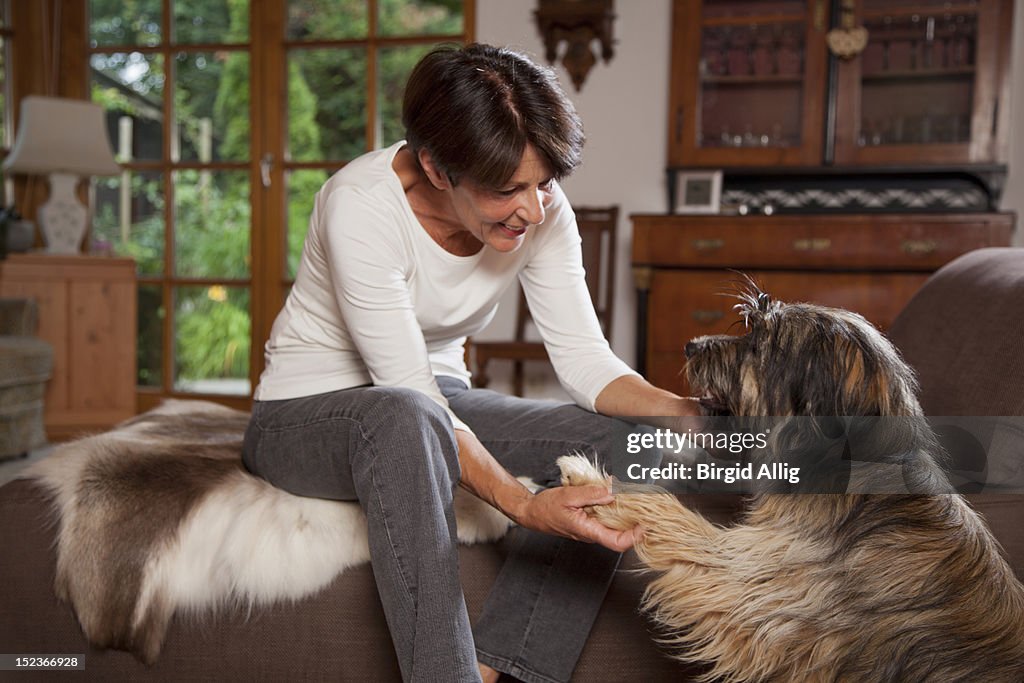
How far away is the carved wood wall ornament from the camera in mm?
4145

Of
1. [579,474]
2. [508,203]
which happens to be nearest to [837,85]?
[508,203]

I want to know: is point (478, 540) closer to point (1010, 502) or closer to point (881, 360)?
point (881, 360)

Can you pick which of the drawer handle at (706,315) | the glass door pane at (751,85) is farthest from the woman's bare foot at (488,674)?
the glass door pane at (751,85)

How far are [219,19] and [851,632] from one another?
187 inches

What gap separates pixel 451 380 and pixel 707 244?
2.14 meters

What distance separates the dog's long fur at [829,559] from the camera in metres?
1.04

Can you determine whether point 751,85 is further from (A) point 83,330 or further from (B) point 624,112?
(A) point 83,330

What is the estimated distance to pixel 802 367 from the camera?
46.9 inches

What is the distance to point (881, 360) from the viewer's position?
1.16 meters

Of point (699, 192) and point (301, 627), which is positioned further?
point (699, 192)

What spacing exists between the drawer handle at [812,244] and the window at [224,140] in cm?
217

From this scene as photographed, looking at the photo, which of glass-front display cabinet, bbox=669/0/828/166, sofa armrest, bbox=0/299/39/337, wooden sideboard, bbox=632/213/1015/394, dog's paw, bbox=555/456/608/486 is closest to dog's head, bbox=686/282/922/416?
dog's paw, bbox=555/456/608/486

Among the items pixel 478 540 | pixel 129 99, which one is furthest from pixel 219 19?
pixel 478 540

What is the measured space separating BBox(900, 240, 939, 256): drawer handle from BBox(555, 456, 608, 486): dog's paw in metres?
2.64
